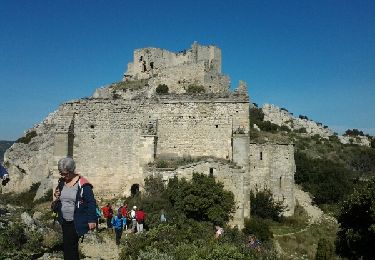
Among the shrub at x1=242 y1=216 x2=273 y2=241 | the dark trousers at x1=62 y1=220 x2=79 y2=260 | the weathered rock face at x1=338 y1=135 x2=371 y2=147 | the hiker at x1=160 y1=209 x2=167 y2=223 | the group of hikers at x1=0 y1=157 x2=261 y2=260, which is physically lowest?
the shrub at x1=242 y1=216 x2=273 y2=241

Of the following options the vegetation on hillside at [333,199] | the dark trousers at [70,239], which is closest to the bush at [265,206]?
the vegetation on hillside at [333,199]

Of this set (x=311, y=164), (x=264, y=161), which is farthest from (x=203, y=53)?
(x=264, y=161)

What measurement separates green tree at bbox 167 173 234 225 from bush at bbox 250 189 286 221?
3.03 m

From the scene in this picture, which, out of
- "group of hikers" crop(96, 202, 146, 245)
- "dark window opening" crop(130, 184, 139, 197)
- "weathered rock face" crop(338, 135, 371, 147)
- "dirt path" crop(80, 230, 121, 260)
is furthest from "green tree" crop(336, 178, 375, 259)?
"weathered rock face" crop(338, 135, 371, 147)

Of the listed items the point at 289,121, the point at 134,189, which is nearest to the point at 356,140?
the point at 289,121

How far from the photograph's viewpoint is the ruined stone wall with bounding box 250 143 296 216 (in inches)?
934

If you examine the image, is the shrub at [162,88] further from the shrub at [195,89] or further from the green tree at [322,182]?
the green tree at [322,182]

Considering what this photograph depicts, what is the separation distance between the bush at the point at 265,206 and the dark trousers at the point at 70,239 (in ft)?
56.9

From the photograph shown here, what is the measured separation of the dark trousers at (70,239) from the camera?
6654 millimetres

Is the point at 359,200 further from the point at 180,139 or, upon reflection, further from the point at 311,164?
the point at 311,164

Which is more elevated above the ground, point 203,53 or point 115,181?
point 203,53

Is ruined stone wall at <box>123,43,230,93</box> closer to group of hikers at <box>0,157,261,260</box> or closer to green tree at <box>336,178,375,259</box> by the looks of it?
green tree at <box>336,178,375,259</box>

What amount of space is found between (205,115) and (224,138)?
5.08ft

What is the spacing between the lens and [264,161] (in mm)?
23750
